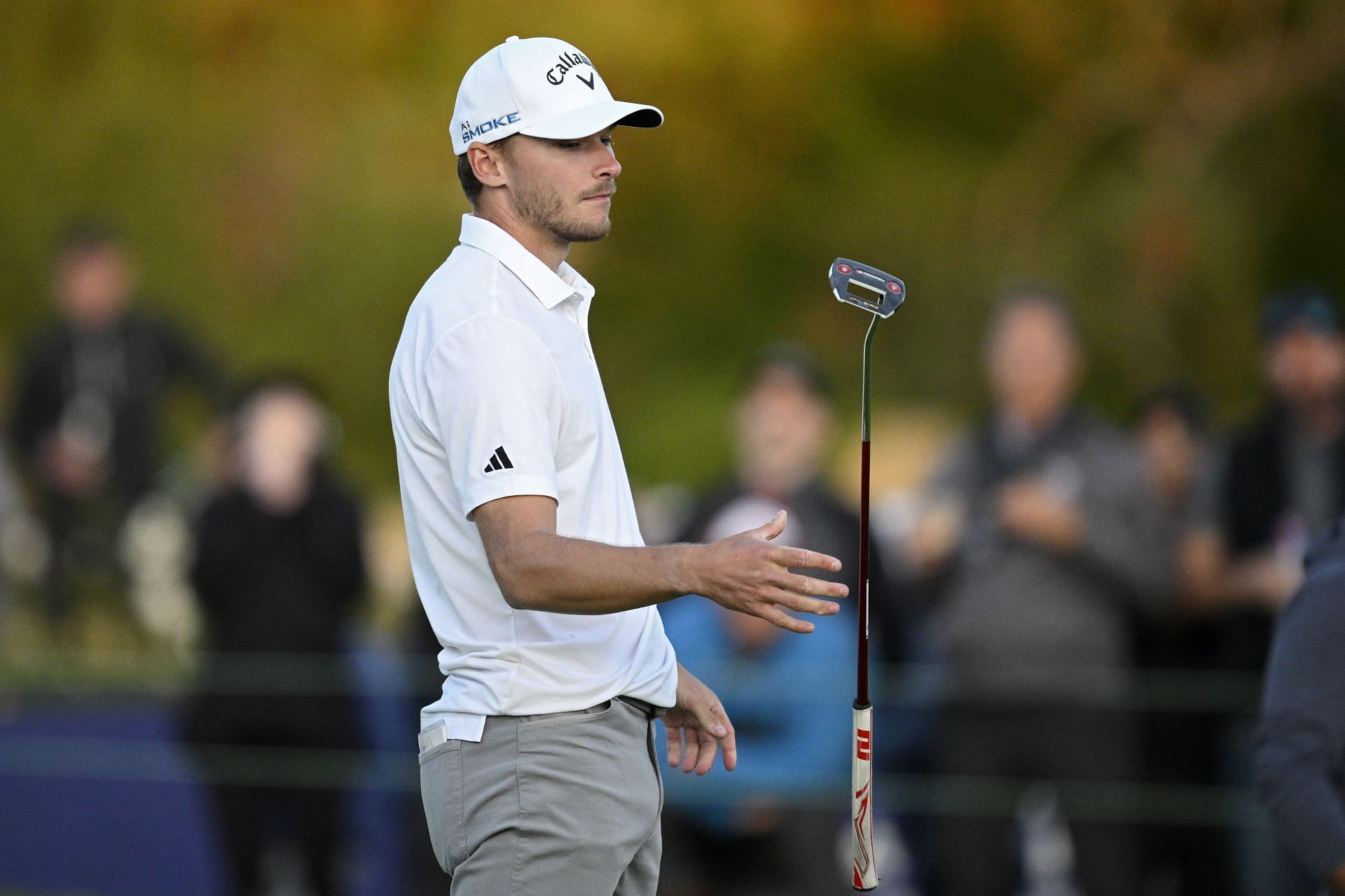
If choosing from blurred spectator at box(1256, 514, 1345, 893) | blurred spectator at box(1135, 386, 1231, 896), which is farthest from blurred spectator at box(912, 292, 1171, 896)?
blurred spectator at box(1256, 514, 1345, 893)

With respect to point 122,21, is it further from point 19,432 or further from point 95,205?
point 19,432

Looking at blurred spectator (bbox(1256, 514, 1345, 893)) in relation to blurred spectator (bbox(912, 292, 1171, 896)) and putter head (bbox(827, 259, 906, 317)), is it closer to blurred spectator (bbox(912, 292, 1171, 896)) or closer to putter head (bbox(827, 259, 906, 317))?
putter head (bbox(827, 259, 906, 317))

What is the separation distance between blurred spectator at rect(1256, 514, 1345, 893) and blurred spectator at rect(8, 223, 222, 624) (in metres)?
6.40

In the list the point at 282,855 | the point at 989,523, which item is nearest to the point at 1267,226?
the point at 989,523

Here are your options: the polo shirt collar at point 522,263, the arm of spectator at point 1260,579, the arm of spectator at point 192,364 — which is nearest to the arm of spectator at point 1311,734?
the polo shirt collar at point 522,263

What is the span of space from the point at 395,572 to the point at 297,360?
1.33 m

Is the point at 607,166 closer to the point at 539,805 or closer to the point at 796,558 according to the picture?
the point at 796,558

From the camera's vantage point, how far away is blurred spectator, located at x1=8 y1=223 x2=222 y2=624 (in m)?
7.83

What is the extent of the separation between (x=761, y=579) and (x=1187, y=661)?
3.74 metres

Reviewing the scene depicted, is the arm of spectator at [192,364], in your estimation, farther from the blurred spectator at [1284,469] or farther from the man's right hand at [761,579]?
the man's right hand at [761,579]

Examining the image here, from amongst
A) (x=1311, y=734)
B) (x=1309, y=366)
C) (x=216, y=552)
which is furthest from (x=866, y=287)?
(x=216, y=552)

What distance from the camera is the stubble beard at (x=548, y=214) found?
7.32 feet

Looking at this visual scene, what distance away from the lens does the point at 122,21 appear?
8.59 metres

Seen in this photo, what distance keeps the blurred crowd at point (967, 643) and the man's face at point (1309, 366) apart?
11 mm
